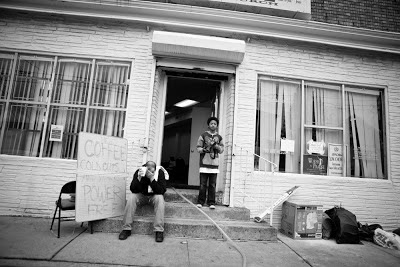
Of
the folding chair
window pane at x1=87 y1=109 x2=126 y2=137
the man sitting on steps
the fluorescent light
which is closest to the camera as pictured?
the folding chair

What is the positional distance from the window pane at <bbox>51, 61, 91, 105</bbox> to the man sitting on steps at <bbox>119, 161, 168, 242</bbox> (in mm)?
2515

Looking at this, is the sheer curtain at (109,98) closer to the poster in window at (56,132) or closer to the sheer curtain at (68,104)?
the sheer curtain at (68,104)

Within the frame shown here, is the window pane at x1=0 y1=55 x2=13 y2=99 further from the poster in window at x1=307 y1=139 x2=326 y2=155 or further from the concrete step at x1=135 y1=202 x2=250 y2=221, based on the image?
the poster in window at x1=307 y1=139 x2=326 y2=155

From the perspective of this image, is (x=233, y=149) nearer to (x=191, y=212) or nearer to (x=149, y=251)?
(x=191, y=212)

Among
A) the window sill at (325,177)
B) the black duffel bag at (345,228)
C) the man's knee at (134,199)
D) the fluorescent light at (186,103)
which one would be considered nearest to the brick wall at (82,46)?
the man's knee at (134,199)

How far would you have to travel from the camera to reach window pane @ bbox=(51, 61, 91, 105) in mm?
5359

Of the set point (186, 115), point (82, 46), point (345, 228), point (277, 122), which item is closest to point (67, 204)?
point (82, 46)

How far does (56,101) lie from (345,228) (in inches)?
269

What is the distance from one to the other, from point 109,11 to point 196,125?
13.1 feet

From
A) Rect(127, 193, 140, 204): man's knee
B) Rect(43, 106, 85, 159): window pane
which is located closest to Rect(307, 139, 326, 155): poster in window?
Rect(127, 193, 140, 204): man's knee

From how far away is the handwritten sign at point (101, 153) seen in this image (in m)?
3.90

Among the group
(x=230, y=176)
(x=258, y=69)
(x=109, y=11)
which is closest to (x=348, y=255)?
(x=230, y=176)

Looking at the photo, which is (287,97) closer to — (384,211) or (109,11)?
(384,211)

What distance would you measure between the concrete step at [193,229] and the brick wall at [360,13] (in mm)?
5406
